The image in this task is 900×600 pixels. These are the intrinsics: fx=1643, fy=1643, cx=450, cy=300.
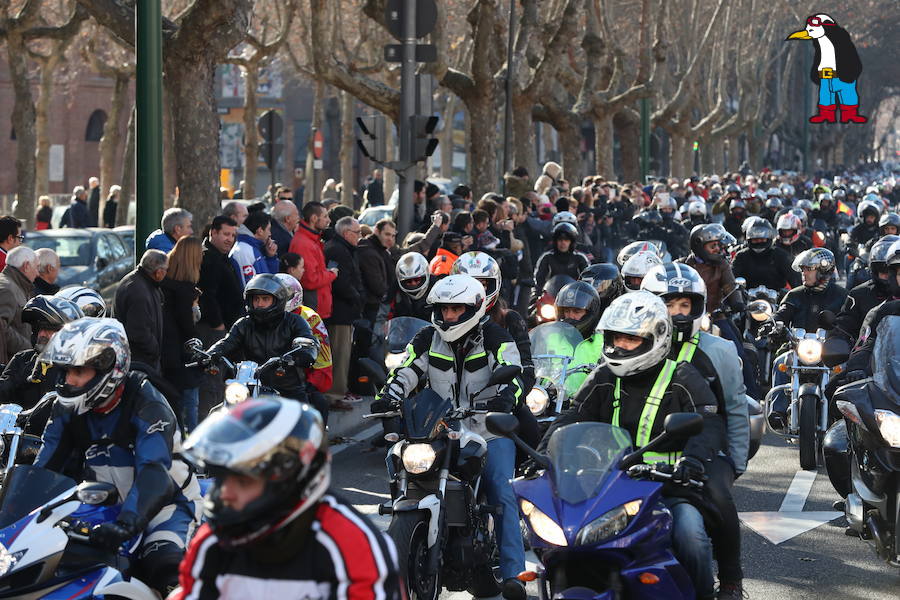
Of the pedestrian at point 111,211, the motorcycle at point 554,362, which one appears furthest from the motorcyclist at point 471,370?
the pedestrian at point 111,211

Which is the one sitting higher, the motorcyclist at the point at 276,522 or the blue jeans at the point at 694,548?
the motorcyclist at the point at 276,522

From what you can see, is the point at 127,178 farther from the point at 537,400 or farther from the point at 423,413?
the point at 423,413

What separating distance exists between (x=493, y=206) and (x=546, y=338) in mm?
8374

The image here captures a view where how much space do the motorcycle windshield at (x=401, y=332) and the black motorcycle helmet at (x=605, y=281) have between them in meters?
1.39

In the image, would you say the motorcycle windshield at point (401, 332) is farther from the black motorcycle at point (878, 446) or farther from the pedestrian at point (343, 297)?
the pedestrian at point (343, 297)

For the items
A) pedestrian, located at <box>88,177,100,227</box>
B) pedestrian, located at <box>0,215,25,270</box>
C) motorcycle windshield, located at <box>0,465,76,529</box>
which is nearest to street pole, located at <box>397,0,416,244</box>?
pedestrian, located at <box>0,215,25,270</box>

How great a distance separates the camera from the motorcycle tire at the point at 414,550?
21.9ft

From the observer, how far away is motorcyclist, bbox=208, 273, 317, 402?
9.46 meters

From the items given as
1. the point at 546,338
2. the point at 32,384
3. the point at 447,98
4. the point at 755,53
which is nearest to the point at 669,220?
the point at 546,338

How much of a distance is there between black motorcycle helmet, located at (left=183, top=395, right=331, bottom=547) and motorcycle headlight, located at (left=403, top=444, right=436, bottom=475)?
3.16 meters

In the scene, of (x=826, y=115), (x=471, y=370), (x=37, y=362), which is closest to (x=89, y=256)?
(x=37, y=362)

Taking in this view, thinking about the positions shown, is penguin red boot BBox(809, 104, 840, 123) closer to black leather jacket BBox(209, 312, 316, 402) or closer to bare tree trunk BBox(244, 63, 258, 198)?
bare tree trunk BBox(244, 63, 258, 198)

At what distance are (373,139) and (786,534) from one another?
9.09m

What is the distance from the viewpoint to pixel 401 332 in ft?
33.6
